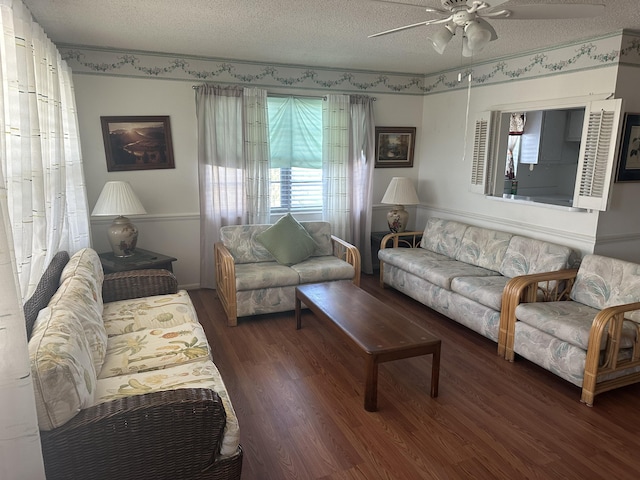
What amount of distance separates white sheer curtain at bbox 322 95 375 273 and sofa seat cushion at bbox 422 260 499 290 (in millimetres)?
1237

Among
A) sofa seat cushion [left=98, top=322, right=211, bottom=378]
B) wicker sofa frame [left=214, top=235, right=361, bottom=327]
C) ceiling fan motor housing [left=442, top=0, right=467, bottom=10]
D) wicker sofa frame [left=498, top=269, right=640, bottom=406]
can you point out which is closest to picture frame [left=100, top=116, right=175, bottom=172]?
wicker sofa frame [left=214, top=235, right=361, bottom=327]

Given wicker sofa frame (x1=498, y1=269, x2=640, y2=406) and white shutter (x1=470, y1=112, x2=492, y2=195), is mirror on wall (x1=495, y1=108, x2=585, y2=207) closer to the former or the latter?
white shutter (x1=470, y1=112, x2=492, y2=195)

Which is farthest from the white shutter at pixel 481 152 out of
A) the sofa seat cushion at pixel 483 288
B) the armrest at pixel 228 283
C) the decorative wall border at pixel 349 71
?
the armrest at pixel 228 283

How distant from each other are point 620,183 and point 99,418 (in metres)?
3.93

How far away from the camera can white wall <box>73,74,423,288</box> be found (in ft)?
13.6

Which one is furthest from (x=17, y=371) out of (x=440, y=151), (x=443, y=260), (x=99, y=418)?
(x=440, y=151)

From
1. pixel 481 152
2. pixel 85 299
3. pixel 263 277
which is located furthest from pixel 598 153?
pixel 85 299

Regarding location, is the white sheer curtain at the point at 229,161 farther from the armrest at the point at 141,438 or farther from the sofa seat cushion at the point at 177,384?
the armrest at the point at 141,438

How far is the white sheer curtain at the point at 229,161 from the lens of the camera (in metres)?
4.48

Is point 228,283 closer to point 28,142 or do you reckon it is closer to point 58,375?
point 28,142

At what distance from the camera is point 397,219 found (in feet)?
17.0

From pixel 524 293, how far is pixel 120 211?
343cm

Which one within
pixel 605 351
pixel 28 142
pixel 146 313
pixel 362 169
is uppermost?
pixel 28 142

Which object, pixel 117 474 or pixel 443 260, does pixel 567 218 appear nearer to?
pixel 443 260
